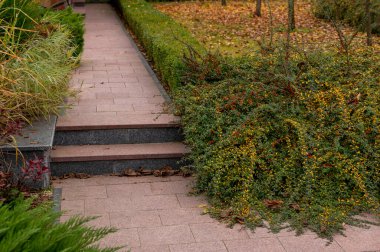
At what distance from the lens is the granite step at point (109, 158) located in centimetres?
642

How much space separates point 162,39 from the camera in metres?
9.76

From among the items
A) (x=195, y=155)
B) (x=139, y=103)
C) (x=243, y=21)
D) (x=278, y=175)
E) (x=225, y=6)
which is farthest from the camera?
(x=225, y=6)

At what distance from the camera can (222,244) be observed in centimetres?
496

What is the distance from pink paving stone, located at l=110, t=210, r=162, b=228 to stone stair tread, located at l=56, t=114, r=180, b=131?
5.02ft

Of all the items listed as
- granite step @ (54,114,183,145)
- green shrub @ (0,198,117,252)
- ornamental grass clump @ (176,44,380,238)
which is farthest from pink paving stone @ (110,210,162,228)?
green shrub @ (0,198,117,252)

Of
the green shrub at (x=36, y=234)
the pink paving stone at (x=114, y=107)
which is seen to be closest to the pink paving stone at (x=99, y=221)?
the green shrub at (x=36, y=234)

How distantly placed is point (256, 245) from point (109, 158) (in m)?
2.14

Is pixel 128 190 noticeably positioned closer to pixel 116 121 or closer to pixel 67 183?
pixel 67 183

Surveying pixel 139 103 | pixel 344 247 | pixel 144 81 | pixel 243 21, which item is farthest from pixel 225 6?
pixel 344 247

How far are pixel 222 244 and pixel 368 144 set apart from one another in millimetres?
1882

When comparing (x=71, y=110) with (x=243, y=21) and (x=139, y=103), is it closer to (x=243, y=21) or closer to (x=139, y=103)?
(x=139, y=103)

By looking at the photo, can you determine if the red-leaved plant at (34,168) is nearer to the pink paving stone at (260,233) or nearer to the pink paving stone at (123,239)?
the pink paving stone at (123,239)

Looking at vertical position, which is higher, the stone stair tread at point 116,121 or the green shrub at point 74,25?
the green shrub at point 74,25

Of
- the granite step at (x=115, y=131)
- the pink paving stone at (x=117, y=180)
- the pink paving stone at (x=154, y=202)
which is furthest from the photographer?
the granite step at (x=115, y=131)
